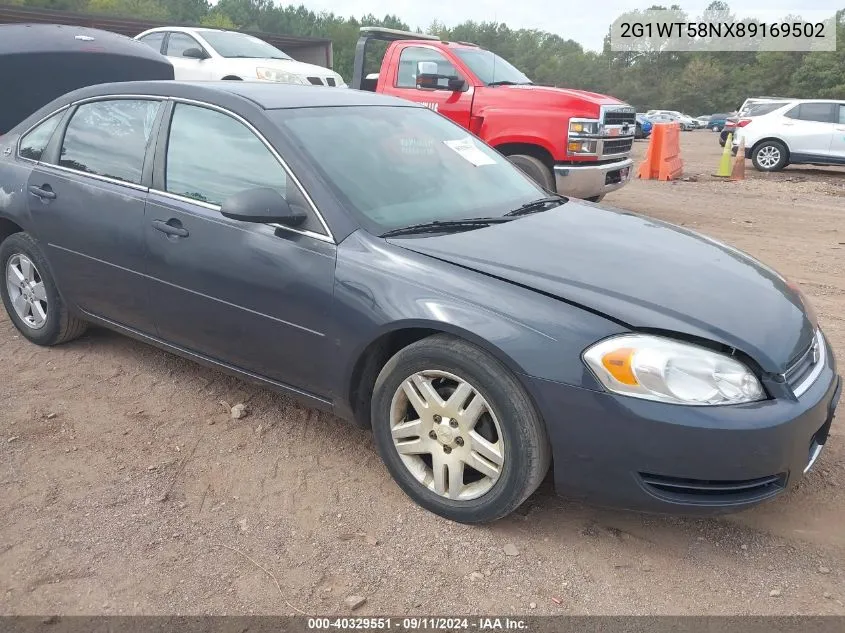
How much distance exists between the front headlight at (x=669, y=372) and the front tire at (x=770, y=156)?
14814mm

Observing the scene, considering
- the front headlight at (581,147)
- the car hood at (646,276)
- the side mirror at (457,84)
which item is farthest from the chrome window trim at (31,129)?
the front headlight at (581,147)

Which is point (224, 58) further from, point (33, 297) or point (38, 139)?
point (33, 297)

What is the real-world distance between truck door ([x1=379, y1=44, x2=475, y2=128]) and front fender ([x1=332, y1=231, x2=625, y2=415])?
5.77 metres

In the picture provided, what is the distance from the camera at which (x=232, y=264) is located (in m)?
3.14

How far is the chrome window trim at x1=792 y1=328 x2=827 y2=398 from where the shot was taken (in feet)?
8.23

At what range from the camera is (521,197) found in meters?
3.67

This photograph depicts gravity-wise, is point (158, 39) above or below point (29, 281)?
above

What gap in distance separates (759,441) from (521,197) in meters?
1.75

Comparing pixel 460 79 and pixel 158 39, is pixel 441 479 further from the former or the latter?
pixel 158 39

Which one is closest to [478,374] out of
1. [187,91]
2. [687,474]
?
[687,474]

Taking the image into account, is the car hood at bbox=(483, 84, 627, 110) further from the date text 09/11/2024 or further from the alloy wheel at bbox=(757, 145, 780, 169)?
the alloy wheel at bbox=(757, 145, 780, 169)

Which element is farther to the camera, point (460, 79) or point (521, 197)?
point (460, 79)

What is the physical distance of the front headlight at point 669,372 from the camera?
2.35m

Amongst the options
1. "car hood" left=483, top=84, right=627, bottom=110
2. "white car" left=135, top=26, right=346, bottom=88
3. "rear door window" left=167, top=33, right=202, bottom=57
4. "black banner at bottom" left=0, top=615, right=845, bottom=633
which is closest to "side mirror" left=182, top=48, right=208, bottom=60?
"white car" left=135, top=26, right=346, bottom=88
